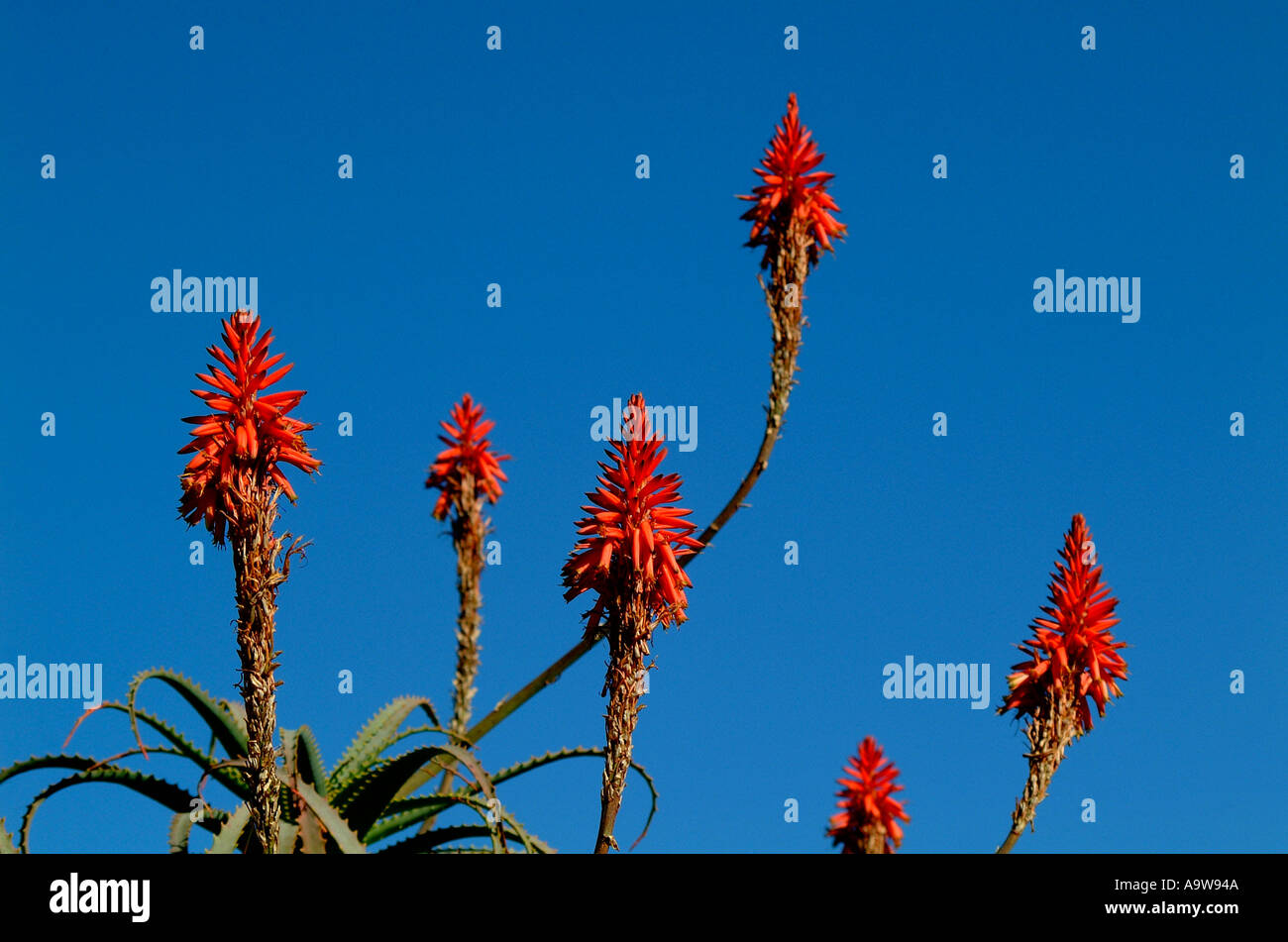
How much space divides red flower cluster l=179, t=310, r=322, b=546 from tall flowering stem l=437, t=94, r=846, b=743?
86.9 inches

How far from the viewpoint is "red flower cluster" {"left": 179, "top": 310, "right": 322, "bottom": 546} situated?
6.20 m

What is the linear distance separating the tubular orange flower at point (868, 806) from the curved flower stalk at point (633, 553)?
8.23 ft

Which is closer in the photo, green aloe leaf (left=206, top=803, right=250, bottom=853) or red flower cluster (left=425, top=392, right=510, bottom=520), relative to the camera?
green aloe leaf (left=206, top=803, right=250, bottom=853)

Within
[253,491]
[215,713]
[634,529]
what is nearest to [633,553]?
[634,529]

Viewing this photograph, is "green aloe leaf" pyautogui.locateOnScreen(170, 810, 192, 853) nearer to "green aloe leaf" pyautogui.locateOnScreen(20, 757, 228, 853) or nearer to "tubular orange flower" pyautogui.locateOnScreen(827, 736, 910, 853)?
"green aloe leaf" pyautogui.locateOnScreen(20, 757, 228, 853)

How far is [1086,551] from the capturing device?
755 centimetres

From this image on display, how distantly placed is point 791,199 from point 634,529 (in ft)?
9.75

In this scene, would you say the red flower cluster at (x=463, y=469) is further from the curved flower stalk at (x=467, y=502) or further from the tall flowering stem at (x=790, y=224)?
the tall flowering stem at (x=790, y=224)

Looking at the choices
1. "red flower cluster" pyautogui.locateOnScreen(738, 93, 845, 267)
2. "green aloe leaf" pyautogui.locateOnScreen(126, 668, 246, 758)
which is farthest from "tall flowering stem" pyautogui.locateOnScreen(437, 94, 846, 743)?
Result: "green aloe leaf" pyautogui.locateOnScreen(126, 668, 246, 758)

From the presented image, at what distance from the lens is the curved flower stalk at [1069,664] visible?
7500 millimetres
